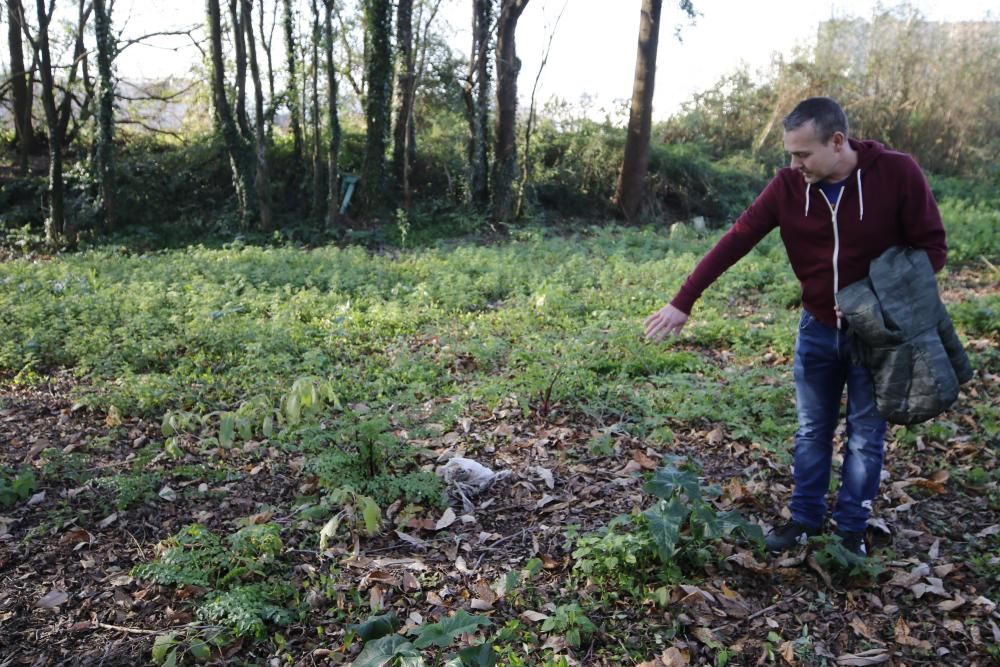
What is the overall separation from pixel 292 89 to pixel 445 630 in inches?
604

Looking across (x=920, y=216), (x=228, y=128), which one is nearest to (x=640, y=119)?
(x=228, y=128)

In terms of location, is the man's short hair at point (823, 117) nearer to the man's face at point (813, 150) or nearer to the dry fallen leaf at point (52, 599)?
the man's face at point (813, 150)

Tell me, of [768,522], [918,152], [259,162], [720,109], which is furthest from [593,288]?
[918,152]

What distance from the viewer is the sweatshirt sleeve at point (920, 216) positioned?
2.88m

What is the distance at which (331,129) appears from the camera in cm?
1429

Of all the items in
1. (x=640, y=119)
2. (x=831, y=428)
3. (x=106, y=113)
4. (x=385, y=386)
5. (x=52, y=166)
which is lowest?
(x=385, y=386)

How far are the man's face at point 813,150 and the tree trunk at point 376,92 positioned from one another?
13.0m

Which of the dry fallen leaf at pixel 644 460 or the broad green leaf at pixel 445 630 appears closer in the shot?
the broad green leaf at pixel 445 630

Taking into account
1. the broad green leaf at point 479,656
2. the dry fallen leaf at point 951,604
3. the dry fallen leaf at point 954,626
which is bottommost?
the dry fallen leaf at point 954,626

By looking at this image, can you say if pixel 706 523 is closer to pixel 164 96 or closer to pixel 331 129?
pixel 331 129

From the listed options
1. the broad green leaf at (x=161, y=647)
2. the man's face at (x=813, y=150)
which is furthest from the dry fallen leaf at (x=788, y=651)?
the broad green leaf at (x=161, y=647)

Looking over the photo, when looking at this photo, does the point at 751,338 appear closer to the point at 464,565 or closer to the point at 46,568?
the point at 464,565

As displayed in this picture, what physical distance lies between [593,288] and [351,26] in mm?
11483

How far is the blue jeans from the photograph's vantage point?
3154 mm
